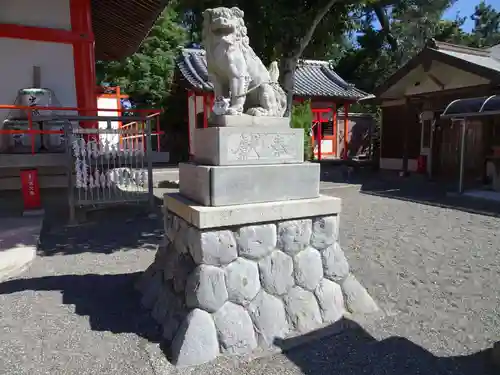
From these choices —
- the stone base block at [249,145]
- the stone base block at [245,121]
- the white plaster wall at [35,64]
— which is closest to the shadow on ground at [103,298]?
the stone base block at [249,145]

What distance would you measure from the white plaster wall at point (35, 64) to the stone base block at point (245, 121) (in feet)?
20.0

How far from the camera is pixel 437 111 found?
13.1 m

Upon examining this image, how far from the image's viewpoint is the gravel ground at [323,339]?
2746mm

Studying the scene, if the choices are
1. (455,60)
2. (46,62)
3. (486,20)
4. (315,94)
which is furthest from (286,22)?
(486,20)

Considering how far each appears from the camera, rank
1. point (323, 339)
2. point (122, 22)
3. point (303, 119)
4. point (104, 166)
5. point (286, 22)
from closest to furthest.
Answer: point (323, 339) → point (286, 22) → point (104, 166) → point (122, 22) → point (303, 119)

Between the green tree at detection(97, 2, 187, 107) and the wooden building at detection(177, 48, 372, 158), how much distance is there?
3.24 ft

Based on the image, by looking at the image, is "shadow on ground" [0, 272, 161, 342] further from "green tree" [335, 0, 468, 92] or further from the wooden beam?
"green tree" [335, 0, 468, 92]

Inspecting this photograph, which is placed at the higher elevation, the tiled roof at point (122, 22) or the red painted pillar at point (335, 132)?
the tiled roof at point (122, 22)

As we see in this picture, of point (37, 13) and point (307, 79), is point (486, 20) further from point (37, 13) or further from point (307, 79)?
point (37, 13)

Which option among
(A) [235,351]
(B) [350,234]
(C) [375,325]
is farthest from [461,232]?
(A) [235,351]

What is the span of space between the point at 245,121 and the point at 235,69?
47cm

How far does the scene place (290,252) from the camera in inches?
127

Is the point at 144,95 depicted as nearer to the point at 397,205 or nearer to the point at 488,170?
the point at 397,205

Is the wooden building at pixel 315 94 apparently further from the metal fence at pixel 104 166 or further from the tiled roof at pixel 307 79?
the metal fence at pixel 104 166
